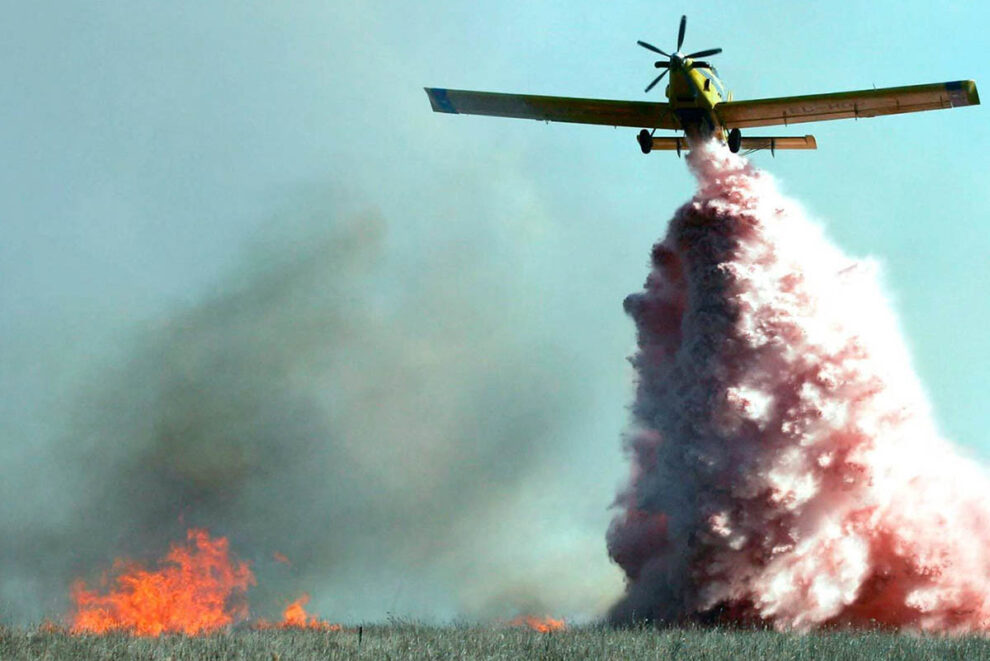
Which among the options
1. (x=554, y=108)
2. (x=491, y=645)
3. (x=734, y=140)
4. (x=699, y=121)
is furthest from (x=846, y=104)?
(x=491, y=645)

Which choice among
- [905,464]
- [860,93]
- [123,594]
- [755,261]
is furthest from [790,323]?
[123,594]

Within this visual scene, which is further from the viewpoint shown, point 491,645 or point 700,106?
point 700,106

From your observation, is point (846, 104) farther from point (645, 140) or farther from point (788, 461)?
point (788, 461)

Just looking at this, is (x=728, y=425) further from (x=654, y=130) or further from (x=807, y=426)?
(x=654, y=130)

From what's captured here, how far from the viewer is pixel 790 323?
46719 mm

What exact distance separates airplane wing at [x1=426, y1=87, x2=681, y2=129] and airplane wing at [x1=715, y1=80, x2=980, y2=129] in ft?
9.77

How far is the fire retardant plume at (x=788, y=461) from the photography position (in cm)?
4559

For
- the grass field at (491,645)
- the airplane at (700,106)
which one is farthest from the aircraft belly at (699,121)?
the grass field at (491,645)

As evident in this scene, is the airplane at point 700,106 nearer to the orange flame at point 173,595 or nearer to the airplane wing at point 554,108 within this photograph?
the airplane wing at point 554,108

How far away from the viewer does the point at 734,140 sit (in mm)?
52844

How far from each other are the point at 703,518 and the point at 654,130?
19.0 m

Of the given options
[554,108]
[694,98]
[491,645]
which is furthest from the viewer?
[554,108]

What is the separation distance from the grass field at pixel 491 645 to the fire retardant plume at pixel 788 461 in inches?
130

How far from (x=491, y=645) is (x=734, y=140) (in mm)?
27033
